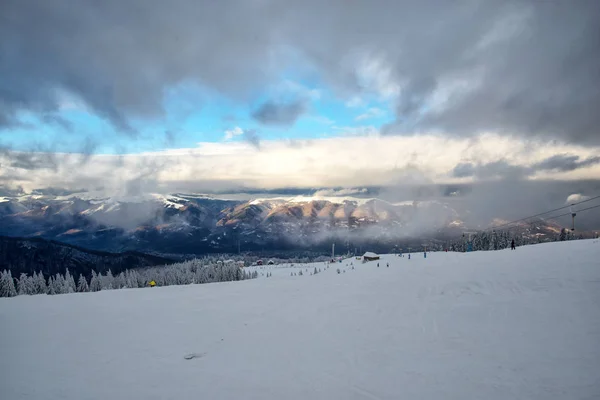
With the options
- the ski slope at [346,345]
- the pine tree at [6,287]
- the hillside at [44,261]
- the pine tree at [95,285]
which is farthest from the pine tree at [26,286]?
the hillside at [44,261]

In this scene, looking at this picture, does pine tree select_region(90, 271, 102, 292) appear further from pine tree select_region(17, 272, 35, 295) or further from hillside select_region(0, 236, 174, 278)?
hillside select_region(0, 236, 174, 278)

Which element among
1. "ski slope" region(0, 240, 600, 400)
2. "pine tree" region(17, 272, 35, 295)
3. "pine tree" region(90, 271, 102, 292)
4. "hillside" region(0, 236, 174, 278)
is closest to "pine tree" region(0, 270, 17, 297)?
"pine tree" region(17, 272, 35, 295)

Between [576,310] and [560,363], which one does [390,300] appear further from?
[560,363]

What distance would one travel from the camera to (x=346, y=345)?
1370 centimetres

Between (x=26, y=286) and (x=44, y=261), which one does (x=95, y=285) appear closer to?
(x=26, y=286)

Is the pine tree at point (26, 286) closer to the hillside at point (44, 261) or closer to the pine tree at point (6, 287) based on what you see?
the pine tree at point (6, 287)

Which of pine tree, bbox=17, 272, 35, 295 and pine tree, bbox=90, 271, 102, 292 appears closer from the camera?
pine tree, bbox=17, 272, 35, 295

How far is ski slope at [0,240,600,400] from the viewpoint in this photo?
10.0 meters

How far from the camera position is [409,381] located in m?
10.1

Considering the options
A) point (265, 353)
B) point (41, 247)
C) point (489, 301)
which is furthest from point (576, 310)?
point (41, 247)

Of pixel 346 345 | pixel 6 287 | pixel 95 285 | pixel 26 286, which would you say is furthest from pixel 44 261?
pixel 346 345

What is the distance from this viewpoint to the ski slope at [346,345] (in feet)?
32.8

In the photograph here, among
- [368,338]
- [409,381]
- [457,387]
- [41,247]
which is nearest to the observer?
[457,387]

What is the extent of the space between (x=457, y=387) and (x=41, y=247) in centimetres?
25040
